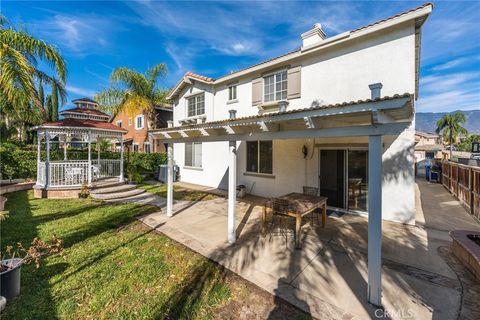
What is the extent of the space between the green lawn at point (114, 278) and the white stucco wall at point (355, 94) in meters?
5.84

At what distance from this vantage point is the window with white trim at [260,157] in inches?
Answer: 410

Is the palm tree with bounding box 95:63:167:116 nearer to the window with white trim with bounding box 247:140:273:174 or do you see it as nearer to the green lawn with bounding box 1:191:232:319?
the window with white trim with bounding box 247:140:273:174

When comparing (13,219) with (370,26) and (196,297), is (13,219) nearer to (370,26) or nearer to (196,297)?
(196,297)

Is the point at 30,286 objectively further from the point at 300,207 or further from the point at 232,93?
the point at 232,93

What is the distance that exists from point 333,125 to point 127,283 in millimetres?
4972

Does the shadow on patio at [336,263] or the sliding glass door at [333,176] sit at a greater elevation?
the sliding glass door at [333,176]

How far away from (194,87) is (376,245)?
45.1ft

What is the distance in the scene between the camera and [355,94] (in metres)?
7.72

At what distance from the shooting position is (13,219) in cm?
702

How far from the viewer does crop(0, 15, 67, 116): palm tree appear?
570 cm

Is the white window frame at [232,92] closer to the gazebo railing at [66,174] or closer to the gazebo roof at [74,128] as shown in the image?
the gazebo roof at [74,128]

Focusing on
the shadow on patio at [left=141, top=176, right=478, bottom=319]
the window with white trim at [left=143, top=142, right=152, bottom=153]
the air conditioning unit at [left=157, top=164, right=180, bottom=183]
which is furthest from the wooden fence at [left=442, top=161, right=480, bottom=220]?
the window with white trim at [left=143, top=142, right=152, bottom=153]

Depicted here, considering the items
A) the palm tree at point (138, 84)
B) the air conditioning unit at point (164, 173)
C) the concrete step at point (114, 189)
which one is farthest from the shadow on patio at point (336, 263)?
the palm tree at point (138, 84)

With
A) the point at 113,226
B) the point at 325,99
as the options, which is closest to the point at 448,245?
the point at 325,99
